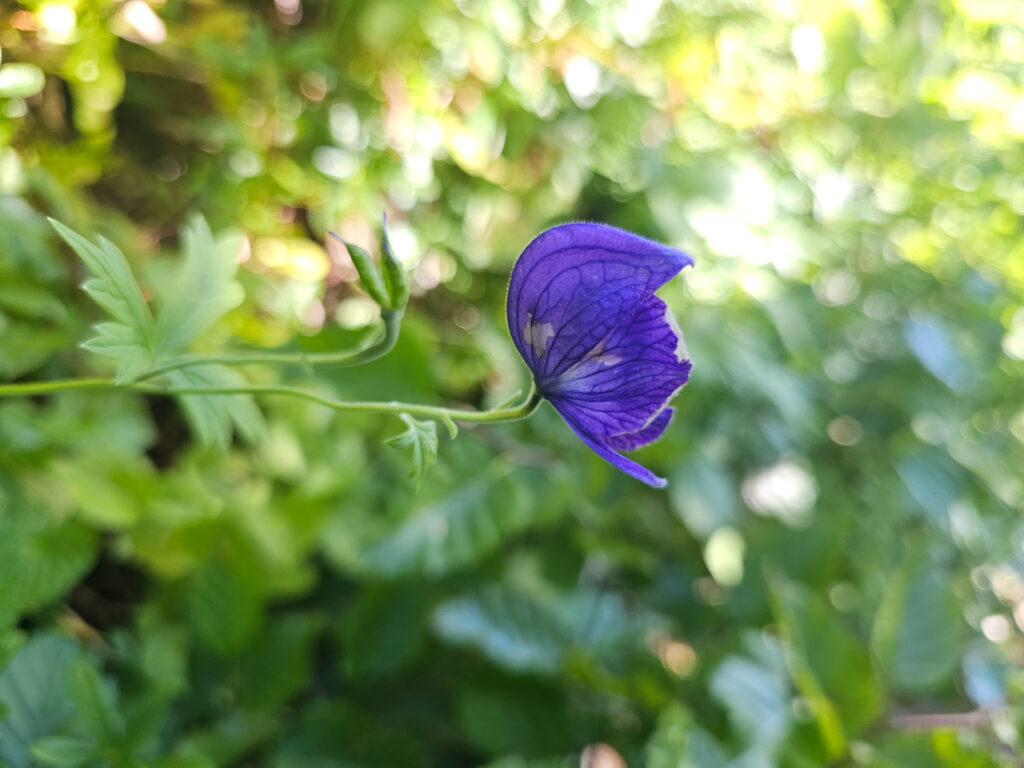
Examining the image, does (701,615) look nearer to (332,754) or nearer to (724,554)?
(724,554)

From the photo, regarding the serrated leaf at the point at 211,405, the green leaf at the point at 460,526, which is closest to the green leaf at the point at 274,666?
the green leaf at the point at 460,526

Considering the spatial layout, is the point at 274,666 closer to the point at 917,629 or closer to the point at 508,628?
the point at 508,628

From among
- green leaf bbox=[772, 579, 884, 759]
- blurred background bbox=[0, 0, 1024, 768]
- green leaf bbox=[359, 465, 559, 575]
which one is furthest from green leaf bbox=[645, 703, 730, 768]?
green leaf bbox=[359, 465, 559, 575]

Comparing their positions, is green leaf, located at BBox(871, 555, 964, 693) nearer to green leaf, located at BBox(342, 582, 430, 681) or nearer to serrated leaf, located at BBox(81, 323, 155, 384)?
green leaf, located at BBox(342, 582, 430, 681)

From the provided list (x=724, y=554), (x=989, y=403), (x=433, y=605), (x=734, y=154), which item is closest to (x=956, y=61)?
(x=734, y=154)

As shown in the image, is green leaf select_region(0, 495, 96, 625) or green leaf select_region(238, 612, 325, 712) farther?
green leaf select_region(238, 612, 325, 712)

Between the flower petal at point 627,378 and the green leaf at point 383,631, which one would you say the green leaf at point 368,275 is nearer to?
the flower petal at point 627,378
